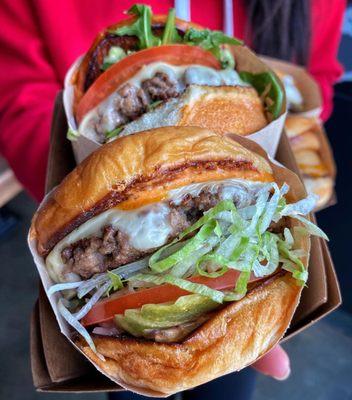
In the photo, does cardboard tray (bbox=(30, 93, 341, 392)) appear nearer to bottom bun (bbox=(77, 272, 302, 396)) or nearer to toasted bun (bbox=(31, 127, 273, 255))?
bottom bun (bbox=(77, 272, 302, 396))

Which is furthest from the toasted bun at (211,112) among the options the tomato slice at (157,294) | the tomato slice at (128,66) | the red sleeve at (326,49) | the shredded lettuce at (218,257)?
the red sleeve at (326,49)

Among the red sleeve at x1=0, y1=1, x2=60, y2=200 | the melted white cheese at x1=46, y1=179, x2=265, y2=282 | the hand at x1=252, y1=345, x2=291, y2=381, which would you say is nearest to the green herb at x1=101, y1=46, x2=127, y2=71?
the red sleeve at x1=0, y1=1, x2=60, y2=200

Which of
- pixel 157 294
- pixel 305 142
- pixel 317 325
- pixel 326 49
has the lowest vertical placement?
pixel 317 325

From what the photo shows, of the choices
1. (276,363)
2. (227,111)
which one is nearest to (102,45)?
(227,111)

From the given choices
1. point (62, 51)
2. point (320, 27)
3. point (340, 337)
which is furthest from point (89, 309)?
point (340, 337)

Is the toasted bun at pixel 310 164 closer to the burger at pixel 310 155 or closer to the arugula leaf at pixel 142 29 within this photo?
the burger at pixel 310 155

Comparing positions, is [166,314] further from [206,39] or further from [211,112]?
[206,39]
